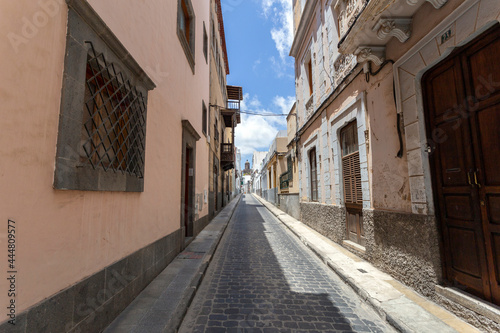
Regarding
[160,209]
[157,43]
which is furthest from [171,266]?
[157,43]

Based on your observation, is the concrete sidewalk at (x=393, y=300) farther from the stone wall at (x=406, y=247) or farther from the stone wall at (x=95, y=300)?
the stone wall at (x=95, y=300)

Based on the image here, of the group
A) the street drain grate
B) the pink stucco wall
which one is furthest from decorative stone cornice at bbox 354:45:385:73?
the street drain grate

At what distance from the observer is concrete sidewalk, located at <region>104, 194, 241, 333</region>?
2783mm

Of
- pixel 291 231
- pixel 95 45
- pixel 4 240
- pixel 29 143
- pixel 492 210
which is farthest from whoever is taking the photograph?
pixel 291 231

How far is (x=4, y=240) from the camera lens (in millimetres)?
1611

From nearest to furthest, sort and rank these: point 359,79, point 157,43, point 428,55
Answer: point 428,55
point 157,43
point 359,79

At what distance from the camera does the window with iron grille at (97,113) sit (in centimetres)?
219

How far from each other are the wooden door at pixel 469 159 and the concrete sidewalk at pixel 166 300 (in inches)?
146

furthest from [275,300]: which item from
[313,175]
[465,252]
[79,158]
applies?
[313,175]

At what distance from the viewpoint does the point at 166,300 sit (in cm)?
342

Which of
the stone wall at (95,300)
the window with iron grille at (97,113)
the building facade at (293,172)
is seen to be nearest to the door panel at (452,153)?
the window with iron grille at (97,113)

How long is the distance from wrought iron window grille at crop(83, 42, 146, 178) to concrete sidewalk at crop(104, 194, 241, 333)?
1.83m

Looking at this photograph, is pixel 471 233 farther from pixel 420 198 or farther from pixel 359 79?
pixel 359 79

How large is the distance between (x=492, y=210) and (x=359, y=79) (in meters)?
Answer: 3.82
